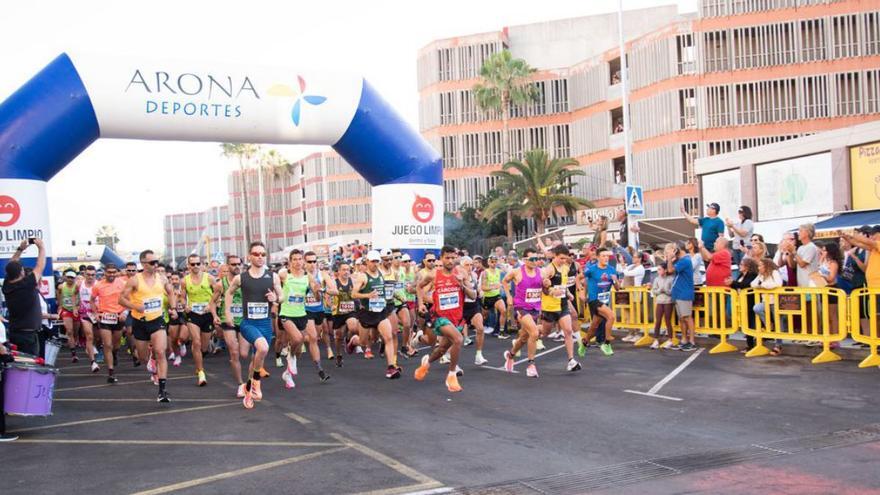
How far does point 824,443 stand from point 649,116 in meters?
43.1

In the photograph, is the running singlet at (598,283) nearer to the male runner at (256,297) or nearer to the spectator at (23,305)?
the male runner at (256,297)

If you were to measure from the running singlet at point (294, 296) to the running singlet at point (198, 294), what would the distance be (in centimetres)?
235

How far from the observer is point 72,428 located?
9.70 m

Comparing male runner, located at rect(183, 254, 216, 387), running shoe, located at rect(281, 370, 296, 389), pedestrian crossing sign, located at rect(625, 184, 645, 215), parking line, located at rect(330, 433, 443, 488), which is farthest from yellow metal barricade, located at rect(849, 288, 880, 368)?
male runner, located at rect(183, 254, 216, 387)

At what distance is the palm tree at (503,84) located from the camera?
2196 inches

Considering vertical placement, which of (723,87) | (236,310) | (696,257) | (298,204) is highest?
(723,87)

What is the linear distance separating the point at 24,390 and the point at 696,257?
1214cm

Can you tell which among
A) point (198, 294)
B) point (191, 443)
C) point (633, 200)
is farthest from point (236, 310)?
point (633, 200)

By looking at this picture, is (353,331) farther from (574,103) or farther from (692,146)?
(574,103)

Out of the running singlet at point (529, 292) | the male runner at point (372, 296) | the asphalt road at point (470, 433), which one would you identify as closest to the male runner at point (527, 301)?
the running singlet at point (529, 292)

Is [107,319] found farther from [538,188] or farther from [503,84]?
[503,84]

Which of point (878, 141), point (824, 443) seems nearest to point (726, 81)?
point (878, 141)

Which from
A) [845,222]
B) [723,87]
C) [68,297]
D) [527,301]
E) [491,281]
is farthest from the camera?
[723,87]

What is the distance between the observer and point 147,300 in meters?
11.8
